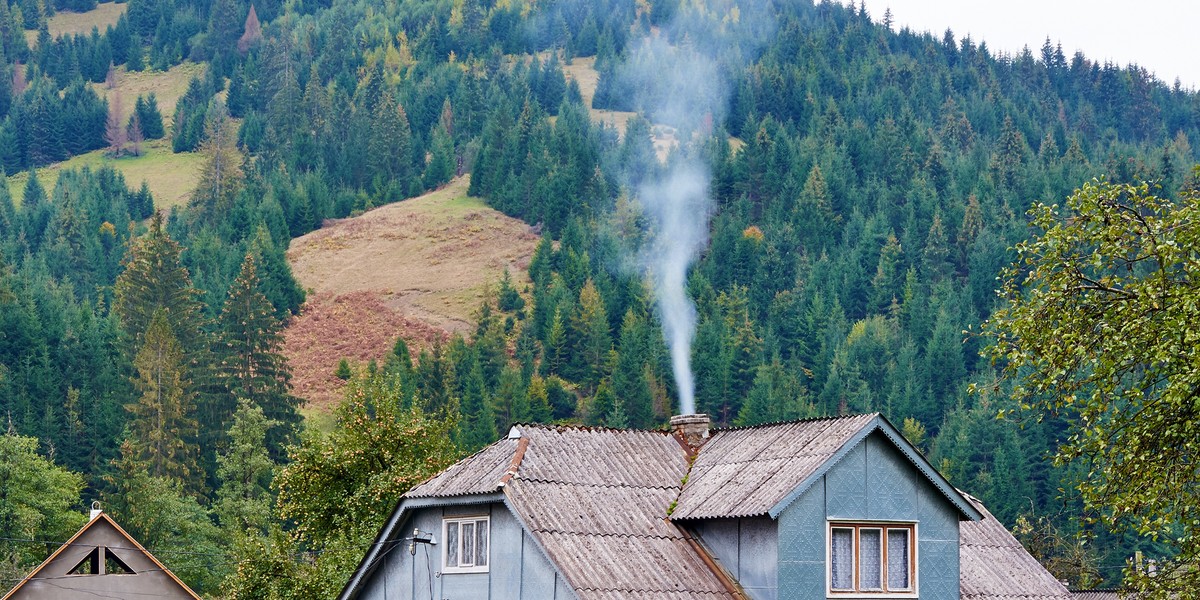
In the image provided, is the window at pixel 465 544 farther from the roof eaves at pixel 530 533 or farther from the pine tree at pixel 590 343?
the pine tree at pixel 590 343

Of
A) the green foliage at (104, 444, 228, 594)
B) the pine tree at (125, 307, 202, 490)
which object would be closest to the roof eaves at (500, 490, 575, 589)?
the green foliage at (104, 444, 228, 594)

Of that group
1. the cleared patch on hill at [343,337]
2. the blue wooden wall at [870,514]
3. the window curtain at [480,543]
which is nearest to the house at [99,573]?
the window curtain at [480,543]

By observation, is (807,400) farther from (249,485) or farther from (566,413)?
(249,485)

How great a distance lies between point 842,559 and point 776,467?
2.05 m

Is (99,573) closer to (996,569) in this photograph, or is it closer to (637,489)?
(637,489)

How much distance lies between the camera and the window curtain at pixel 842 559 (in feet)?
103

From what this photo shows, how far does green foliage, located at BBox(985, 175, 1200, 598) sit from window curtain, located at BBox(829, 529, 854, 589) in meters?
7.09

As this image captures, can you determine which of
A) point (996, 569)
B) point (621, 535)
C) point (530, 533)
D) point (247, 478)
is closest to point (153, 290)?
point (247, 478)

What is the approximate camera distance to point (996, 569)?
3609cm

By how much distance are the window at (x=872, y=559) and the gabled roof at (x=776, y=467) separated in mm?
1142

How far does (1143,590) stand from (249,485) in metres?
93.6

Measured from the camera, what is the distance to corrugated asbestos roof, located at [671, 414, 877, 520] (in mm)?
31391

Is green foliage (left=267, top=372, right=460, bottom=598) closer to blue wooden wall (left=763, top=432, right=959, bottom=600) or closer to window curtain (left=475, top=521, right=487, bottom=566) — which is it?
window curtain (left=475, top=521, right=487, bottom=566)

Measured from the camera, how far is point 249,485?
113 meters
